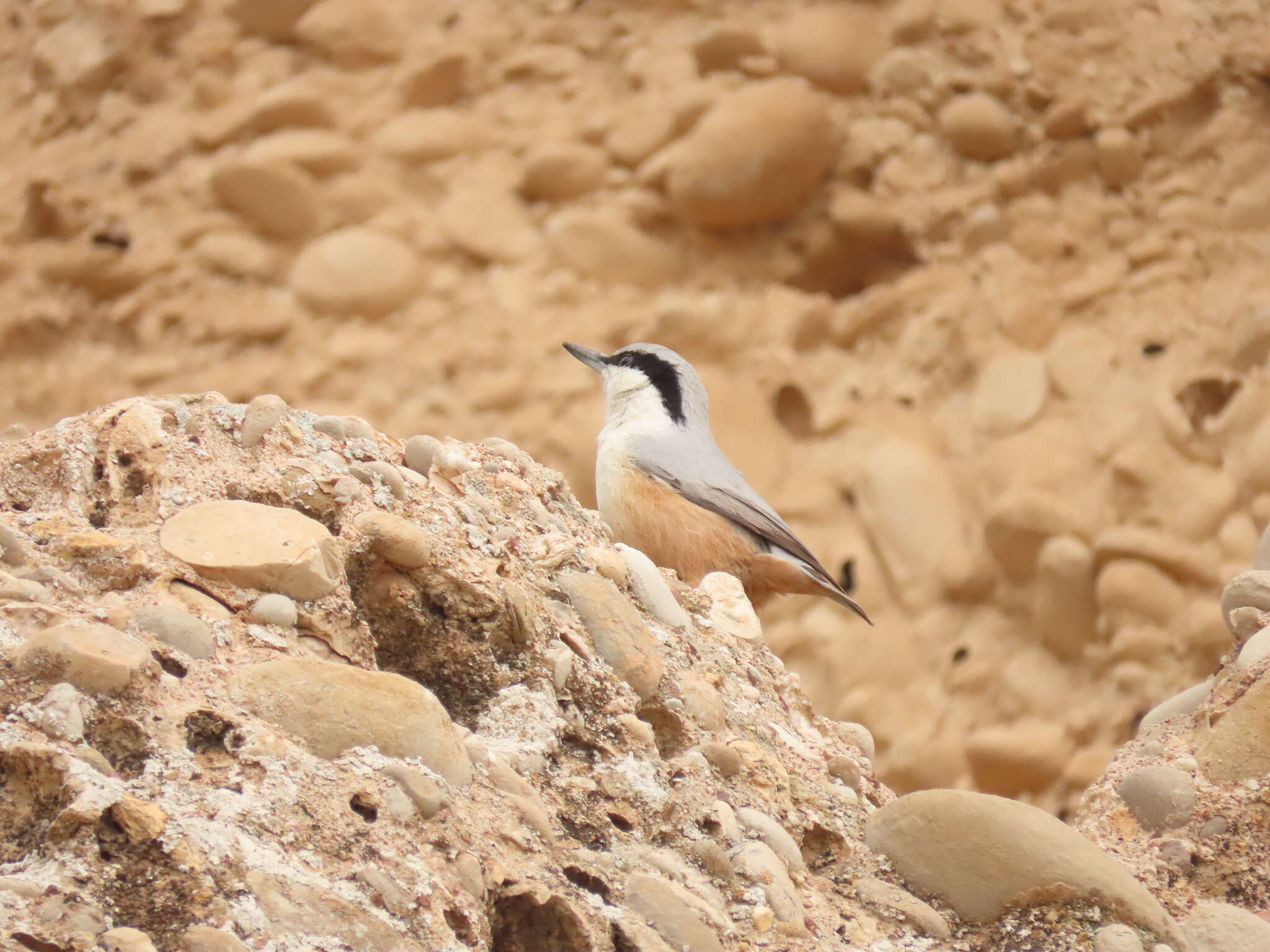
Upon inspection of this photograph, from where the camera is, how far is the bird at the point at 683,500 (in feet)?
12.9

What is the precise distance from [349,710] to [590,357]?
133 inches

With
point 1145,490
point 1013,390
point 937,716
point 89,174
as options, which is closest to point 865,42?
point 1013,390

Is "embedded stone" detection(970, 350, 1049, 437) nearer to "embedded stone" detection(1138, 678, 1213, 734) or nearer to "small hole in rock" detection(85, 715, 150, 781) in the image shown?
"embedded stone" detection(1138, 678, 1213, 734)

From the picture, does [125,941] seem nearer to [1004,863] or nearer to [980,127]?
[1004,863]

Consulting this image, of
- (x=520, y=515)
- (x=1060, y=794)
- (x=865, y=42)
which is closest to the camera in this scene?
(x=520, y=515)

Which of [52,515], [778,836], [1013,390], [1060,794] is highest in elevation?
[52,515]

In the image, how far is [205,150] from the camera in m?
6.32

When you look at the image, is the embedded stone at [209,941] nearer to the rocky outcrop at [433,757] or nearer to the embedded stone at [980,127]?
the rocky outcrop at [433,757]

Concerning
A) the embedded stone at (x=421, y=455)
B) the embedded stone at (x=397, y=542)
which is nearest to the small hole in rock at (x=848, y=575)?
the embedded stone at (x=421, y=455)

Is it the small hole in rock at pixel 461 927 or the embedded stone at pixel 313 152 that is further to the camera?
the embedded stone at pixel 313 152

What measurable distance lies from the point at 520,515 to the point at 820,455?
3.75 meters

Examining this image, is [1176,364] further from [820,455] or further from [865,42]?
[865,42]

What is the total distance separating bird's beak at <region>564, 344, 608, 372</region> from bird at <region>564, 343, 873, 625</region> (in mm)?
173

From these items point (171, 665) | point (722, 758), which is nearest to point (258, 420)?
point (171, 665)
